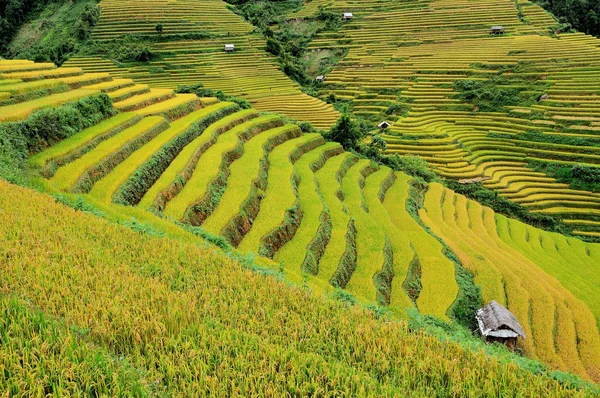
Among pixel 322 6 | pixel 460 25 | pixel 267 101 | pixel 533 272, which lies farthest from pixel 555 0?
pixel 533 272

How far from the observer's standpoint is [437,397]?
3.81 metres

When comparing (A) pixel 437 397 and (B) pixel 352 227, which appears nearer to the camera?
(A) pixel 437 397

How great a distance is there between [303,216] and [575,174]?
71.8ft

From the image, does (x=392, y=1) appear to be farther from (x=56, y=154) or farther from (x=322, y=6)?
(x=56, y=154)

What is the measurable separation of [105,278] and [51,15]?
183 feet

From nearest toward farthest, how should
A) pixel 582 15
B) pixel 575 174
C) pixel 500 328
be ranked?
pixel 500 328
pixel 575 174
pixel 582 15

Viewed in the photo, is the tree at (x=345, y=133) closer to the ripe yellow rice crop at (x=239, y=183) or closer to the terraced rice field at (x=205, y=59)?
the ripe yellow rice crop at (x=239, y=183)

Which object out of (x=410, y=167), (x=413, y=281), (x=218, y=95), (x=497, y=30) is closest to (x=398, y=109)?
(x=410, y=167)

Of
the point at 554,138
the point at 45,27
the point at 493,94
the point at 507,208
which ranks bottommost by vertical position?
the point at 507,208

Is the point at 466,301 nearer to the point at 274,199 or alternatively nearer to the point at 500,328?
the point at 500,328

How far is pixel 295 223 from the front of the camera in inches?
504

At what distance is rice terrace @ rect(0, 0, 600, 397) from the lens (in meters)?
3.92

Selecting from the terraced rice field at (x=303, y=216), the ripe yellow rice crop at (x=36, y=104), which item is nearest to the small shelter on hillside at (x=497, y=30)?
the terraced rice field at (x=303, y=216)

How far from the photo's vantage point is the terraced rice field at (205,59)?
36.9 meters
